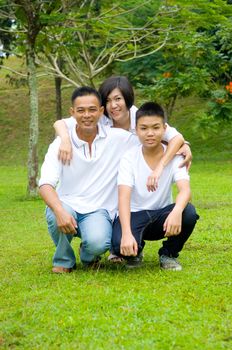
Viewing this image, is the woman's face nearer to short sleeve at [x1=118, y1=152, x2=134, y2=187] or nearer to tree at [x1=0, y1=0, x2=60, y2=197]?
short sleeve at [x1=118, y1=152, x2=134, y2=187]

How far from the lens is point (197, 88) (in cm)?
1898

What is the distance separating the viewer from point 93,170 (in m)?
5.50

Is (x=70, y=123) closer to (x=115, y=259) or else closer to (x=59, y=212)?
(x=59, y=212)

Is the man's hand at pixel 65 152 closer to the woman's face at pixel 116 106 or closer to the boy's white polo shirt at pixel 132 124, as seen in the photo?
the boy's white polo shirt at pixel 132 124

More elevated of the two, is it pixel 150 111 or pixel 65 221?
pixel 150 111

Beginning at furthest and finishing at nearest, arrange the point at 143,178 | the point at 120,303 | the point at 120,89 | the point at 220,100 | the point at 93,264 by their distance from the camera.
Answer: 1. the point at 220,100
2. the point at 93,264
3. the point at 120,89
4. the point at 143,178
5. the point at 120,303

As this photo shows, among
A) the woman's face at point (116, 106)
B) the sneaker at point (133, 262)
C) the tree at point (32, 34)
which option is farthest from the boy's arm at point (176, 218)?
the tree at point (32, 34)

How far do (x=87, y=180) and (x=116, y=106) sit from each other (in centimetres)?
62

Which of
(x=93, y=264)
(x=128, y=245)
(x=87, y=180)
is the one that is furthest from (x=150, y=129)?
(x=93, y=264)

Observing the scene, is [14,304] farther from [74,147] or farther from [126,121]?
[126,121]

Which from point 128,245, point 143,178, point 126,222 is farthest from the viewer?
point 143,178

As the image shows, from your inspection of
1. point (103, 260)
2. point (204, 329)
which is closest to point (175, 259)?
point (103, 260)

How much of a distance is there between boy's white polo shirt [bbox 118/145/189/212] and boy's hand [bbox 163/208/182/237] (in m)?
0.36

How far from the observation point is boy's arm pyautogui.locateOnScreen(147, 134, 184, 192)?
206 inches
